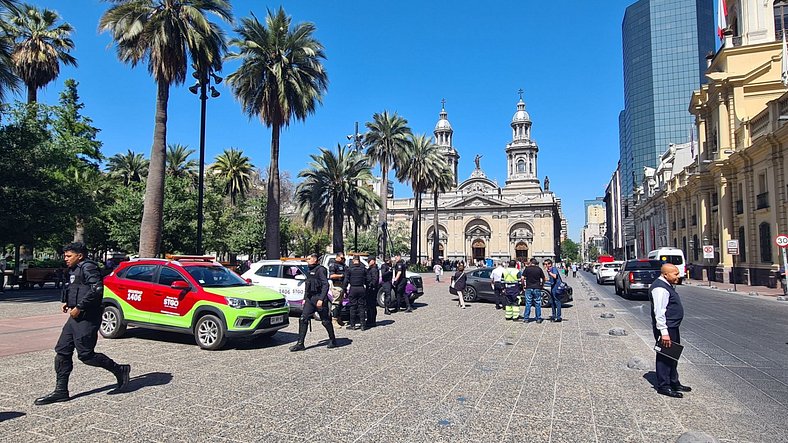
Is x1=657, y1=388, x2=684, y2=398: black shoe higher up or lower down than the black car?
lower down

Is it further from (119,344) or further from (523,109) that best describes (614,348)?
(523,109)

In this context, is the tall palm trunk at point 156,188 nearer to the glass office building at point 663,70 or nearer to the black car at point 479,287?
the black car at point 479,287

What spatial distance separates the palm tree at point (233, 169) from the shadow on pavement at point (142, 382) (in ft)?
135

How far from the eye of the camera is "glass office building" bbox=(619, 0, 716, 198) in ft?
368

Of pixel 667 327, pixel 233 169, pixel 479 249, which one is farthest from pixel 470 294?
pixel 479 249

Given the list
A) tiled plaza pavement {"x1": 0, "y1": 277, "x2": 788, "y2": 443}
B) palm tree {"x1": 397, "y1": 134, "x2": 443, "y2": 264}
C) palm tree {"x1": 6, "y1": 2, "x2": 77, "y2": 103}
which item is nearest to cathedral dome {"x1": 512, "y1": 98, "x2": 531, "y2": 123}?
palm tree {"x1": 397, "y1": 134, "x2": 443, "y2": 264}

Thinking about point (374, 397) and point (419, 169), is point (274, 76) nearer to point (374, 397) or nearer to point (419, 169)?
point (374, 397)

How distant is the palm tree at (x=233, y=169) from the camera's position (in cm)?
4653

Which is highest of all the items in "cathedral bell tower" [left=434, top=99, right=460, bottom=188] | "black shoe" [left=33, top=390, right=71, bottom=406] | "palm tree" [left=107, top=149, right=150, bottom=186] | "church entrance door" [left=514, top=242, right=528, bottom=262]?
"cathedral bell tower" [left=434, top=99, right=460, bottom=188]

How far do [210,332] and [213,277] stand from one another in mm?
1301

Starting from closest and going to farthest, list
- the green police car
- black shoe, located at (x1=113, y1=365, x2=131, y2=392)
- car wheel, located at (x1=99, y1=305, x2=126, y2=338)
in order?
black shoe, located at (x1=113, y1=365, x2=131, y2=392)
the green police car
car wheel, located at (x1=99, y1=305, x2=126, y2=338)

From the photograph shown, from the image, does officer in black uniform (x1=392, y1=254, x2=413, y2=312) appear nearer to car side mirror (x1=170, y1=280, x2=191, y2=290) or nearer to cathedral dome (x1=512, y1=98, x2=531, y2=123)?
car side mirror (x1=170, y1=280, x2=191, y2=290)

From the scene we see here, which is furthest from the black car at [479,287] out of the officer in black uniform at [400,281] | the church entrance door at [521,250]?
the church entrance door at [521,250]

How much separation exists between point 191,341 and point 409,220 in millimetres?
94371
